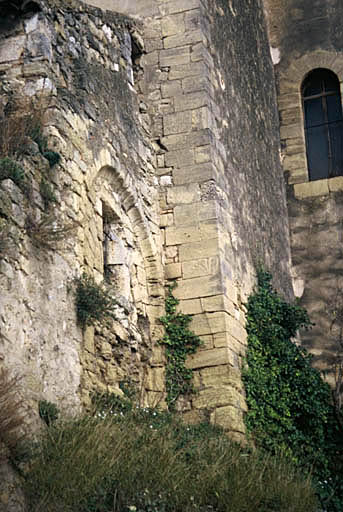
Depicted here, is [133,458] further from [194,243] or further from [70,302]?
[194,243]

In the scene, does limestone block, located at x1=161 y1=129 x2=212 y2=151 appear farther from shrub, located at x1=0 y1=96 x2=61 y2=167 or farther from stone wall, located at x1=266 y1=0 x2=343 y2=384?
stone wall, located at x1=266 y1=0 x2=343 y2=384

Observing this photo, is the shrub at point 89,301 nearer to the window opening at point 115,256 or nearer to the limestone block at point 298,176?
the window opening at point 115,256

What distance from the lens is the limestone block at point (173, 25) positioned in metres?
10.2

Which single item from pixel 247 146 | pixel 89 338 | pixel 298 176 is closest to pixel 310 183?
pixel 298 176

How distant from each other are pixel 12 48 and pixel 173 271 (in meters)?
2.98

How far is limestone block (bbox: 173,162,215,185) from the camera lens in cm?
968

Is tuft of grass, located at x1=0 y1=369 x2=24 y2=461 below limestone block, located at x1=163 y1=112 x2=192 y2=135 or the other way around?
below

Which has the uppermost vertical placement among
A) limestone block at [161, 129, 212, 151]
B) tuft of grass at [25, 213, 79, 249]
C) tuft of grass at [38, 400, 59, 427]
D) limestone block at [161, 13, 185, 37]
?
limestone block at [161, 13, 185, 37]

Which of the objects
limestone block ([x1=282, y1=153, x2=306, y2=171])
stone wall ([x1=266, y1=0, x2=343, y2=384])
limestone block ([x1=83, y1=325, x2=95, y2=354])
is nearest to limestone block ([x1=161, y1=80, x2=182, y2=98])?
limestone block ([x1=83, y1=325, x2=95, y2=354])

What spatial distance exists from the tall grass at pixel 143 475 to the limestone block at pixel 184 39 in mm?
4605

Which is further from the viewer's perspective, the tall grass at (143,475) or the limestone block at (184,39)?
the limestone block at (184,39)

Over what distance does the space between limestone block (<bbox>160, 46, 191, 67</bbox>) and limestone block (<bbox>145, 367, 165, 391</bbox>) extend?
3550 millimetres

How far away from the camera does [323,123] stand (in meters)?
14.0

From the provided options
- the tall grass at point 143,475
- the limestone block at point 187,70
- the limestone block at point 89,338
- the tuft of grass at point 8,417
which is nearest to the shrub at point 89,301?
the limestone block at point 89,338
